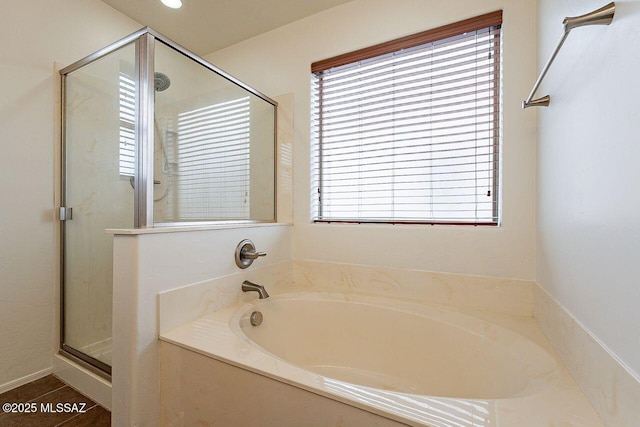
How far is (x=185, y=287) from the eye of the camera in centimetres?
124

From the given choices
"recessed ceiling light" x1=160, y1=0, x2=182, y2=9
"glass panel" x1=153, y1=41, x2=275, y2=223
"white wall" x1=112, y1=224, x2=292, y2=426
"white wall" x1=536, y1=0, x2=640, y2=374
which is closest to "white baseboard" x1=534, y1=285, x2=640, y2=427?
"white wall" x1=536, y1=0, x2=640, y2=374

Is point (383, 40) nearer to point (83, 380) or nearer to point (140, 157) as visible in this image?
point (140, 157)

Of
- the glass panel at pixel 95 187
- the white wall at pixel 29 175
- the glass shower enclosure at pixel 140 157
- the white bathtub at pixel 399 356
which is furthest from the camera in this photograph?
the white wall at pixel 29 175

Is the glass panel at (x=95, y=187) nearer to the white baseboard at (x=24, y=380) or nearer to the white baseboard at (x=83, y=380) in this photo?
the white baseboard at (x=83, y=380)

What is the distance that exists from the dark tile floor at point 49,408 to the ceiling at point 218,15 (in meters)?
2.29

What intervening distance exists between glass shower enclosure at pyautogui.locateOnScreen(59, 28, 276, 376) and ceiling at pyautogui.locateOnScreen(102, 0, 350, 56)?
527mm

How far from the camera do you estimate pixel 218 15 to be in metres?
1.89

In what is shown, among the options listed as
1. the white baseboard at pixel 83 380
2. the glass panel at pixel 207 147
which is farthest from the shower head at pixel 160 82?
the white baseboard at pixel 83 380

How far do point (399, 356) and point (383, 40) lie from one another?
177 cm

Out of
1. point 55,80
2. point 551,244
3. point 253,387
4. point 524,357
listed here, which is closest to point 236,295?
point 253,387

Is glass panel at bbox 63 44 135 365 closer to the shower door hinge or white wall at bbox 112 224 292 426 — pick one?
the shower door hinge

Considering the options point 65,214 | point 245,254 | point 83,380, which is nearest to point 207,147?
point 245,254

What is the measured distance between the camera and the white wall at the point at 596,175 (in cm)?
59

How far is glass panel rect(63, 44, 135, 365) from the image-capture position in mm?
1333
